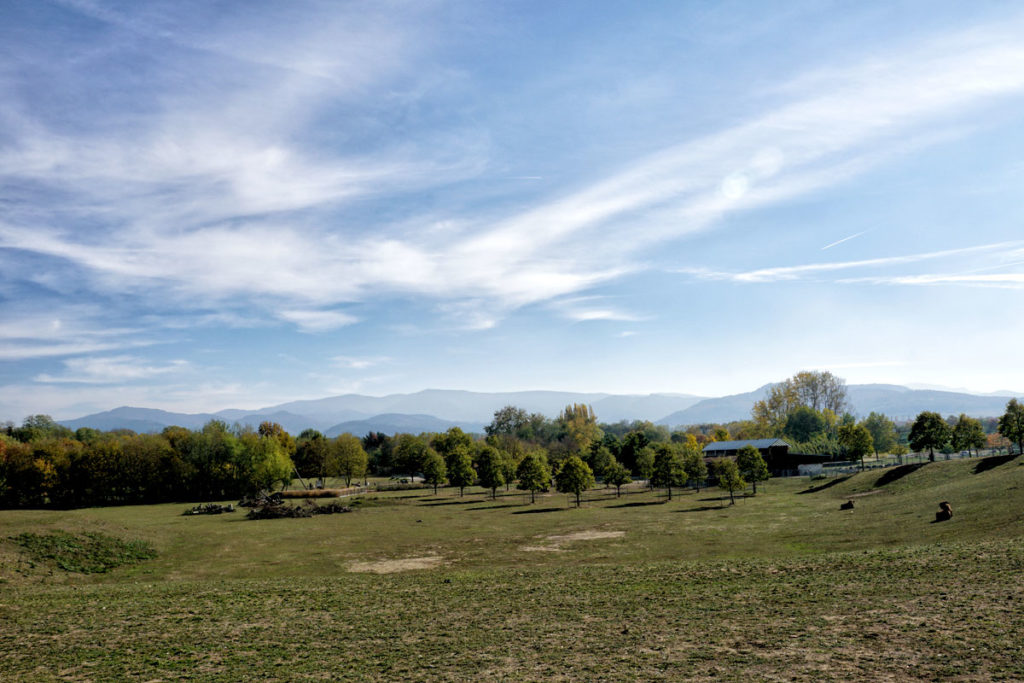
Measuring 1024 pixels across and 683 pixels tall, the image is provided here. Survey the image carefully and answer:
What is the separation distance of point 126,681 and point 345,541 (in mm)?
37828

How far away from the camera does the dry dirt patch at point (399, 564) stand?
135 ft

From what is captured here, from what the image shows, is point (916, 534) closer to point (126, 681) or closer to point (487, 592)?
point (487, 592)

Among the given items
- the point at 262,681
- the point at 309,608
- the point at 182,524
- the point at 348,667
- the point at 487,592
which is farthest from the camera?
the point at 182,524

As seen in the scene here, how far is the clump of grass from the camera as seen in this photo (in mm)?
45469

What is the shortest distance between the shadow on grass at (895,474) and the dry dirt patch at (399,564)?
6142 centimetres

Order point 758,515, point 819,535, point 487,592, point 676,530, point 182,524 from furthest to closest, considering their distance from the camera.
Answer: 1. point 182,524
2. point 758,515
3. point 676,530
4. point 819,535
5. point 487,592

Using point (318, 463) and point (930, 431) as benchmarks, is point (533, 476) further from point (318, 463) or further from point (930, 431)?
point (318, 463)

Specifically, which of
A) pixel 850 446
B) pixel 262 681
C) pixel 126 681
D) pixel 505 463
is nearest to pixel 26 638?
pixel 126 681

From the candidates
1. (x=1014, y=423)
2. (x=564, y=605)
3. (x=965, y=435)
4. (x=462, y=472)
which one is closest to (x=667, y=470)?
(x=462, y=472)

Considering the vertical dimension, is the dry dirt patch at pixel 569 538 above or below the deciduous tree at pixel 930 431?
below

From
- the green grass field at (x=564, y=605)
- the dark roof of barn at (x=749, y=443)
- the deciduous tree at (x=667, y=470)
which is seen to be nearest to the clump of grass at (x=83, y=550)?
the green grass field at (x=564, y=605)

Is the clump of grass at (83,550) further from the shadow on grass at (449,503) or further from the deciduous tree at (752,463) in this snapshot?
the deciduous tree at (752,463)

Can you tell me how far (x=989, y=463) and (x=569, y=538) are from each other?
173 feet

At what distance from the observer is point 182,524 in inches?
2854
